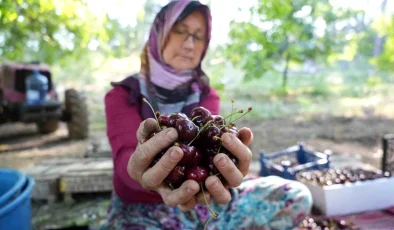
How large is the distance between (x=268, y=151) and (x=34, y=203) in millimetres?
3548

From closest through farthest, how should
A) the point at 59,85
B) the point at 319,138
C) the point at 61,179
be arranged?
the point at 61,179 → the point at 319,138 → the point at 59,85

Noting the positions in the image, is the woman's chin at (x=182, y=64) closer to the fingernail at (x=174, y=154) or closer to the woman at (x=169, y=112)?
the woman at (x=169, y=112)

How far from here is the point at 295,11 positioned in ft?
24.7

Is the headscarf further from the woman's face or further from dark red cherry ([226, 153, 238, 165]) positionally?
dark red cherry ([226, 153, 238, 165])

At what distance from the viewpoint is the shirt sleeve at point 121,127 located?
1.60m

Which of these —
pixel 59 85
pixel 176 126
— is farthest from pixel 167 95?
pixel 59 85

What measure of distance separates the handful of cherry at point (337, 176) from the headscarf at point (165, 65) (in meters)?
1.26

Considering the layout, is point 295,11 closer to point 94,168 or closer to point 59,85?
point 94,168

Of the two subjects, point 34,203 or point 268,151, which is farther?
point 268,151

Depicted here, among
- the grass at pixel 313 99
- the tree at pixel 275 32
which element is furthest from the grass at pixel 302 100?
the tree at pixel 275 32

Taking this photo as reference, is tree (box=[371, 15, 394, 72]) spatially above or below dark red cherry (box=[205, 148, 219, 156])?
above

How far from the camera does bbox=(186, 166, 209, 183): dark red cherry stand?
1133mm

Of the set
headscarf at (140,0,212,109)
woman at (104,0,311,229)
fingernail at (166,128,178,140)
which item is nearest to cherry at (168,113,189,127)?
fingernail at (166,128,178,140)

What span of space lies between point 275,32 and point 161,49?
4.77 meters
